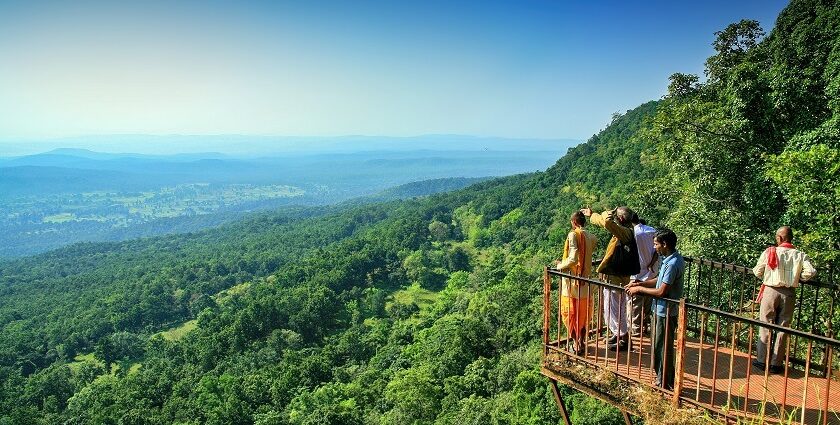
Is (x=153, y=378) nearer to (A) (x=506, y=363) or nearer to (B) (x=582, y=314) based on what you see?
(A) (x=506, y=363)

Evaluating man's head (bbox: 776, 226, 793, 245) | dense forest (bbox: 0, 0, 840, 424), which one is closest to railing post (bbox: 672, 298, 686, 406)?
man's head (bbox: 776, 226, 793, 245)

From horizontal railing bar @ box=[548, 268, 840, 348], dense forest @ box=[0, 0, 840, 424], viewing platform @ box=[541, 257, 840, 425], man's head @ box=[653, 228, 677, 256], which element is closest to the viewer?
horizontal railing bar @ box=[548, 268, 840, 348]

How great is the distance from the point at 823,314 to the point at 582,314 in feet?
17.5

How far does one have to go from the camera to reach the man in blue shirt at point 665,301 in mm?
4655

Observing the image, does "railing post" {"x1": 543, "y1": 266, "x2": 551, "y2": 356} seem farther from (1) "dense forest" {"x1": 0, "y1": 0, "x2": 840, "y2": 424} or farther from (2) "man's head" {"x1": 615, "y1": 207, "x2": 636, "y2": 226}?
(1) "dense forest" {"x1": 0, "y1": 0, "x2": 840, "y2": 424}

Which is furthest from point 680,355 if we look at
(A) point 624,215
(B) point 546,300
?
(A) point 624,215

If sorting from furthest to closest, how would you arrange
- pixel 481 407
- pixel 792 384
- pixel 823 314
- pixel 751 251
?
pixel 481 407 → pixel 751 251 → pixel 823 314 → pixel 792 384

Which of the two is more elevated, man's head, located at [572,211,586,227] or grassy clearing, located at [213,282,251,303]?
man's head, located at [572,211,586,227]

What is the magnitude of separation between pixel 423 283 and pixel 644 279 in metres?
52.4

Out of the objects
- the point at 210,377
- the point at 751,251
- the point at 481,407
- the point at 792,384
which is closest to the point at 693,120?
the point at 751,251

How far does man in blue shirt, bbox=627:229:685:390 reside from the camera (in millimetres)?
4655

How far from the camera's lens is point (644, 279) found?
223 inches

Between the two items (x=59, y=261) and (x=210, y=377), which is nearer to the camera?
(x=210, y=377)

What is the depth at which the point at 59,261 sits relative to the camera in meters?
95.9
